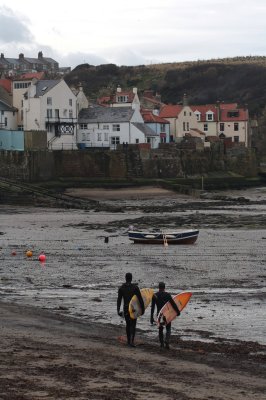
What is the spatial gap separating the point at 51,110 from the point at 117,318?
50004 mm

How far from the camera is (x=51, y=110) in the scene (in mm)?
67500

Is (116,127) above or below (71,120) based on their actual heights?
below

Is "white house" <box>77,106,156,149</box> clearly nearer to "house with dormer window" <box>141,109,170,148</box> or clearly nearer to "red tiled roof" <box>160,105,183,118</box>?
"house with dormer window" <box>141,109,170,148</box>

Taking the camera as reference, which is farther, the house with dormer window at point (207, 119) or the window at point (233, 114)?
the window at point (233, 114)

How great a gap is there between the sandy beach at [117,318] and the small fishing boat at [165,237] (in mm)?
744

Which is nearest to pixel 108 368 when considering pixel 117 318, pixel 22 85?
pixel 117 318

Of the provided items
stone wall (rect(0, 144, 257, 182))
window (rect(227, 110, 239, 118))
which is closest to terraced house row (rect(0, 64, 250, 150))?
stone wall (rect(0, 144, 257, 182))

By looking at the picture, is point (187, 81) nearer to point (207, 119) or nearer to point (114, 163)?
point (207, 119)

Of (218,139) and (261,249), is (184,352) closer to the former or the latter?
(261,249)

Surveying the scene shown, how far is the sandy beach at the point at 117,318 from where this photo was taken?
11875 mm

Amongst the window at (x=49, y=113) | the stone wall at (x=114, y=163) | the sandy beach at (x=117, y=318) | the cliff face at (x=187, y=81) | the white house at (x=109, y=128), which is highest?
the cliff face at (x=187, y=81)

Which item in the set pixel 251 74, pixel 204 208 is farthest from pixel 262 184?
pixel 251 74

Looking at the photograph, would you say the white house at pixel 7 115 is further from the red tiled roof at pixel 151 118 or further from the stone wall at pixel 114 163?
the red tiled roof at pixel 151 118

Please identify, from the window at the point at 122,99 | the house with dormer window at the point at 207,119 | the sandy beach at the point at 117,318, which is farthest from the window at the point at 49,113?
the sandy beach at the point at 117,318
